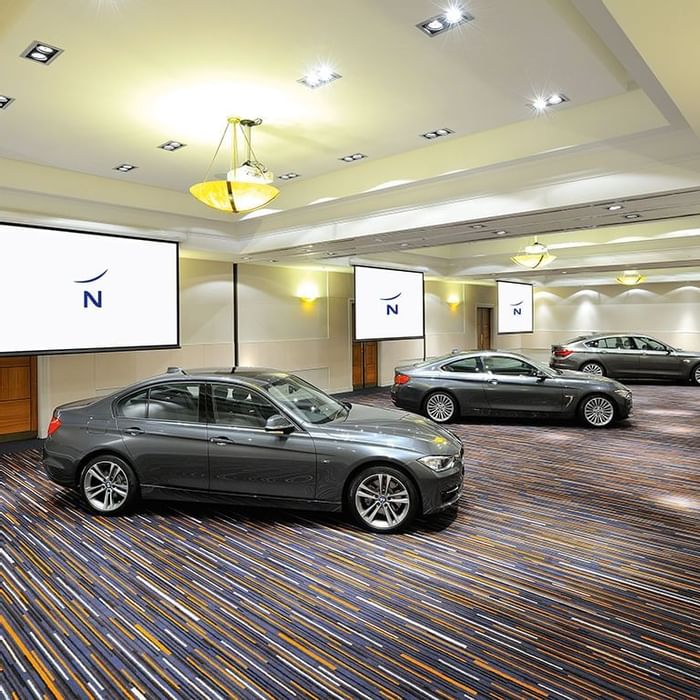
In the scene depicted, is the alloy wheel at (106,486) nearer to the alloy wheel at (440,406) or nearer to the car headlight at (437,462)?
the car headlight at (437,462)

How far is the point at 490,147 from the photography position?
5.57 metres

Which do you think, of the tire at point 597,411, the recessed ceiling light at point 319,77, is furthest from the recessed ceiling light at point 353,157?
the tire at point 597,411

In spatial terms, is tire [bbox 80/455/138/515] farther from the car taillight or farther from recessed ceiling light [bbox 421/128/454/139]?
recessed ceiling light [bbox 421/128/454/139]

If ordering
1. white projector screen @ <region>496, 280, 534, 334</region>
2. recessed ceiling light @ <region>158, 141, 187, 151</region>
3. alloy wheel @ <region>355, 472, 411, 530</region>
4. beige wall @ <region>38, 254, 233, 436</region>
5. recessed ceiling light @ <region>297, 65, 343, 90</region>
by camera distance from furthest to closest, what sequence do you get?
white projector screen @ <region>496, 280, 534, 334</region> → beige wall @ <region>38, 254, 233, 436</region> → recessed ceiling light @ <region>158, 141, 187, 151</region> → alloy wheel @ <region>355, 472, 411, 530</region> → recessed ceiling light @ <region>297, 65, 343, 90</region>

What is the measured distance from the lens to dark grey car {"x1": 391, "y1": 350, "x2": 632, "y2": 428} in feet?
26.7

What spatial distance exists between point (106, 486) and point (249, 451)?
1.36 meters

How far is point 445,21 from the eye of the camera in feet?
11.0

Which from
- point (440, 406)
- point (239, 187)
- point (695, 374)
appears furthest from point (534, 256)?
point (239, 187)

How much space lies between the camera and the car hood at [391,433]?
13.7 feet

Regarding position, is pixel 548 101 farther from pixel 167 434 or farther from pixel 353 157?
pixel 167 434

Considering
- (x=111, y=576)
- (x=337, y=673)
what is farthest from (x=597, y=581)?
(x=111, y=576)

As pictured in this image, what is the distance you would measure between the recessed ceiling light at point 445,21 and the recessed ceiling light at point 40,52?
8.07 feet

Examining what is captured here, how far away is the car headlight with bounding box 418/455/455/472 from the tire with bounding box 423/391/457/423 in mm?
4622

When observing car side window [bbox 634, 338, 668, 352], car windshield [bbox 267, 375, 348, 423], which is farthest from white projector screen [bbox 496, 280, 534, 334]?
car windshield [bbox 267, 375, 348, 423]
